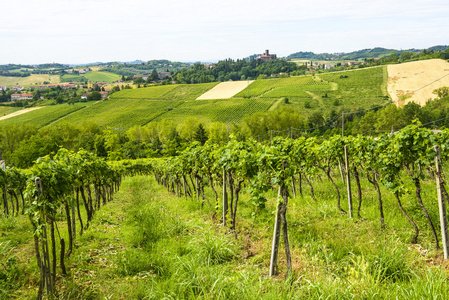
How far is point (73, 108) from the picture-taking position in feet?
312

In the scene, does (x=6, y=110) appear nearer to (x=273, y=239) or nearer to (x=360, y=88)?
(x=360, y=88)

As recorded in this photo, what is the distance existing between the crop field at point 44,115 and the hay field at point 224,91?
45.2 m

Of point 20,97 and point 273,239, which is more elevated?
point 20,97

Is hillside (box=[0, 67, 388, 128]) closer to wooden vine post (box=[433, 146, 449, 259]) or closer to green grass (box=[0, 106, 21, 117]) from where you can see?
green grass (box=[0, 106, 21, 117])

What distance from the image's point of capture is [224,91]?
10681cm

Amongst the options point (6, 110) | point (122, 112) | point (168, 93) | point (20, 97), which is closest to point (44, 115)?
point (122, 112)

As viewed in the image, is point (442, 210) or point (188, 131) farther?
point (188, 131)

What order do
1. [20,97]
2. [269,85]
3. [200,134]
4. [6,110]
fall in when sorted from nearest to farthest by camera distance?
[200,134] → [6,110] → [269,85] → [20,97]

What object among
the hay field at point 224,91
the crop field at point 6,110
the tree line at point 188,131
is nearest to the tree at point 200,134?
the tree line at point 188,131

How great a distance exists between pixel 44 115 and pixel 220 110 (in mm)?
57536

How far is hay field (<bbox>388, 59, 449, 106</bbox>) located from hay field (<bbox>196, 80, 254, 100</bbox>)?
51021 mm

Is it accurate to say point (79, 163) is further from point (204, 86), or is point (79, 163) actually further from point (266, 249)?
point (204, 86)

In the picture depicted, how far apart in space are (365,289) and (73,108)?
108 metres

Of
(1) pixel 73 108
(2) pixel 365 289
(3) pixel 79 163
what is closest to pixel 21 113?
(1) pixel 73 108
